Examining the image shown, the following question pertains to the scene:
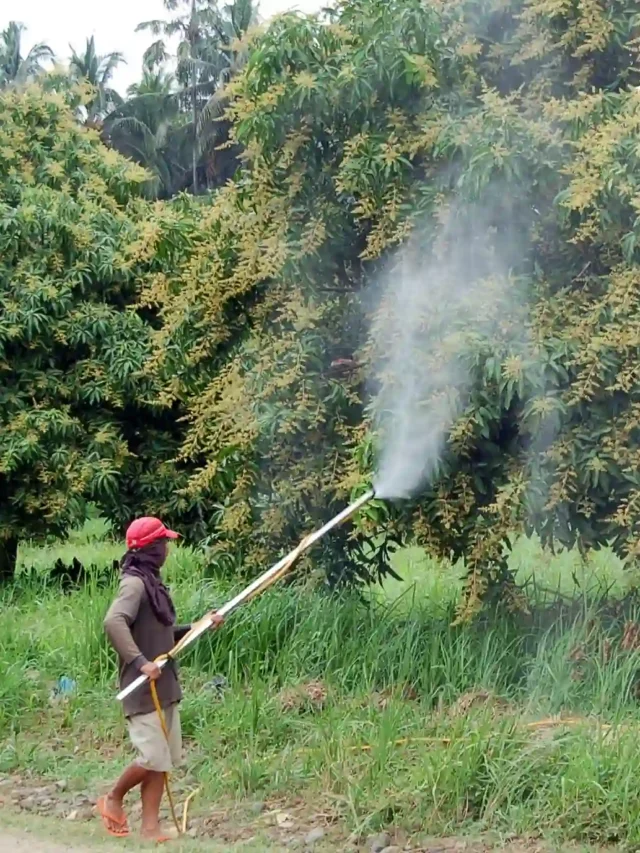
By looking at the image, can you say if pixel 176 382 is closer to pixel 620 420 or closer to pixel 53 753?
pixel 53 753

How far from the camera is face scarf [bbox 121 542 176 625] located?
18.0ft

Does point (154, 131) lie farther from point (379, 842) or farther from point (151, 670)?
point (379, 842)

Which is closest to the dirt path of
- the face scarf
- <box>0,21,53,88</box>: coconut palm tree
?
the face scarf

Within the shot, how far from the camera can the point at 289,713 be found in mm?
6492

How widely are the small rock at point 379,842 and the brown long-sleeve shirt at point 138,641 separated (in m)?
1.09

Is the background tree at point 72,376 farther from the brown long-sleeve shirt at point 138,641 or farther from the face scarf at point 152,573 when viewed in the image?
the brown long-sleeve shirt at point 138,641

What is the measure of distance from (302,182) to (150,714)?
11.0 feet

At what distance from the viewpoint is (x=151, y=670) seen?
207 inches

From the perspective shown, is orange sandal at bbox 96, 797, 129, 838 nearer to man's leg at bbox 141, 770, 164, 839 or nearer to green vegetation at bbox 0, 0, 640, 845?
man's leg at bbox 141, 770, 164, 839

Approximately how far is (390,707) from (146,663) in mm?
1364

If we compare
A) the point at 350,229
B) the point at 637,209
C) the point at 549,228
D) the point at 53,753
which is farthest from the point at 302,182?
the point at 53,753

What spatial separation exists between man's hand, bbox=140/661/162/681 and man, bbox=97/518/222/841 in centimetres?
1

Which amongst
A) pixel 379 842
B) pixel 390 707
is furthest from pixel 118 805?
pixel 390 707

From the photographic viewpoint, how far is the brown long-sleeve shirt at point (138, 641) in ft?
17.4
